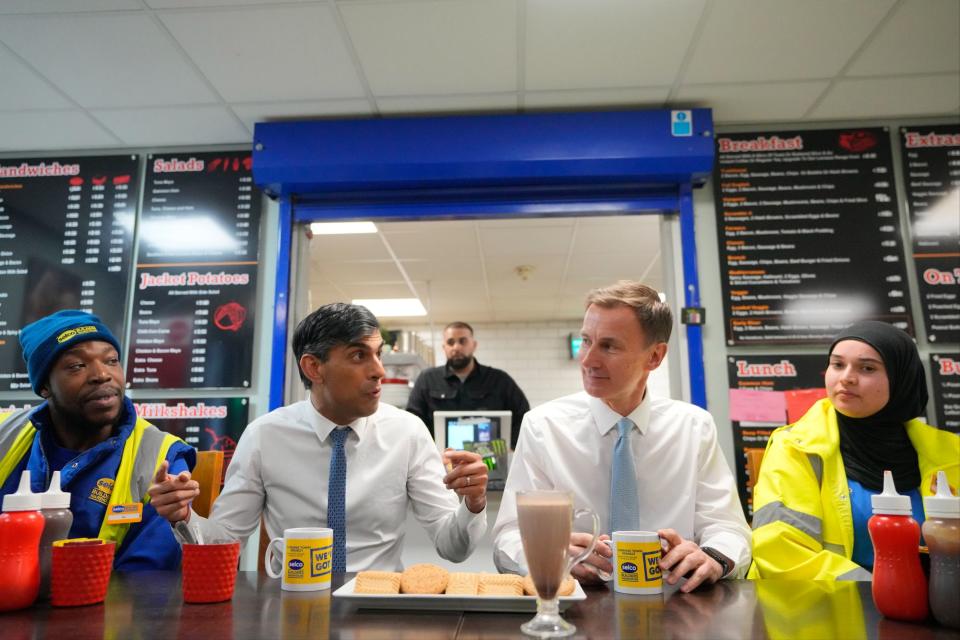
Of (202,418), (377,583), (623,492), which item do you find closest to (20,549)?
(377,583)

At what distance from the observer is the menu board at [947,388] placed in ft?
9.36

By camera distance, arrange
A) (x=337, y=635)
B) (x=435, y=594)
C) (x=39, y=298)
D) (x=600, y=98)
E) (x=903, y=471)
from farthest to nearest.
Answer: (x=39, y=298), (x=600, y=98), (x=903, y=471), (x=435, y=594), (x=337, y=635)

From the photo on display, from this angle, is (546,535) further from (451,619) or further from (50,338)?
(50,338)

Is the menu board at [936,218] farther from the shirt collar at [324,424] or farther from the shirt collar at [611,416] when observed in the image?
the shirt collar at [324,424]

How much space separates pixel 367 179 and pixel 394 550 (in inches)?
72.5

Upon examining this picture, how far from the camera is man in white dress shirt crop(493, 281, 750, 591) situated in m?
1.63

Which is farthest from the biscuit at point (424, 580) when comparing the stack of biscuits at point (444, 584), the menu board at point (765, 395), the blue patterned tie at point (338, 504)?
the menu board at point (765, 395)

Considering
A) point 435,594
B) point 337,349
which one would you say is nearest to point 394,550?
point 337,349

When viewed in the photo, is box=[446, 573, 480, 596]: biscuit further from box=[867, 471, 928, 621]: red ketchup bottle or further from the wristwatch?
A: box=[867, 471, 928, 621]: red ketchup bottle

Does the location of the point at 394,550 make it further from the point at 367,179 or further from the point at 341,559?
the point at 367,179

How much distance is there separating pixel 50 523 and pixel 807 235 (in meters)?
3.11

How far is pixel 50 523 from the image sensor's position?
108 centimetres

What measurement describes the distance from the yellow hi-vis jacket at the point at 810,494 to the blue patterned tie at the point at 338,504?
1.08m

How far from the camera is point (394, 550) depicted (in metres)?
1.82
